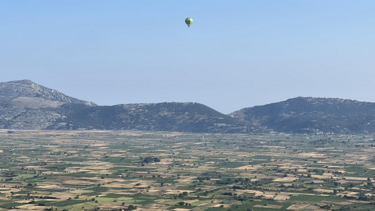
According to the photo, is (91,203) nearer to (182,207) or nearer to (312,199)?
(182,207)

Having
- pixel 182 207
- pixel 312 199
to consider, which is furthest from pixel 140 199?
pixel 312 199

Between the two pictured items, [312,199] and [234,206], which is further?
[312,199]

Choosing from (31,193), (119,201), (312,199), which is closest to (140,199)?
(119,201)

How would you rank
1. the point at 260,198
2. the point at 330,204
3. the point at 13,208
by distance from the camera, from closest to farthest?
the point at 13,208 → the point at 330,204 → the point at 260,198

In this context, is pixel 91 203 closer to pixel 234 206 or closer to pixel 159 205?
pixel 159 205

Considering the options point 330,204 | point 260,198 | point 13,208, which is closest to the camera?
point 13,208

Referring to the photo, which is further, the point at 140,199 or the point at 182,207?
the point at 140,199

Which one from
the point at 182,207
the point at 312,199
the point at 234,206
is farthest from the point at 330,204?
the point at 182,207

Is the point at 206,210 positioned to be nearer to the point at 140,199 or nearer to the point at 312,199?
the point at 140,199
